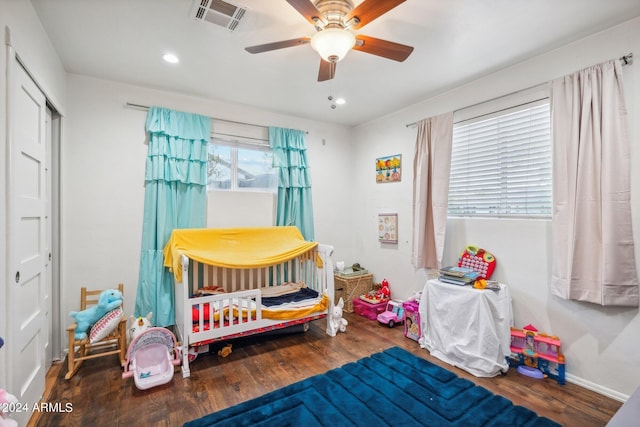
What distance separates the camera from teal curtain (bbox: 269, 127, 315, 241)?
12.4 feet

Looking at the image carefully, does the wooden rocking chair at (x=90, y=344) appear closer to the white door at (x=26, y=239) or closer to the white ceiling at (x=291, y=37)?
the white door at (x=26, y=239)

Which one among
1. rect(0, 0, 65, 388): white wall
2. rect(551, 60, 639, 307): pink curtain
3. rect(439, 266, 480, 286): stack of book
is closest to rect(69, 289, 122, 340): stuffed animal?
rect(0, 0, 65, 388): white wall

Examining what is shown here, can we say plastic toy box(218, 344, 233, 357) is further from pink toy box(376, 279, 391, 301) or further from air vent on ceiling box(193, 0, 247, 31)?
air vent on ceiling box(193, 0, 247, 31)

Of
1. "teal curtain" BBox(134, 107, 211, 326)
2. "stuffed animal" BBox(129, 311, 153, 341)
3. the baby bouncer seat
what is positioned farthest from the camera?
"teal curtain" BBox(134, 107, 211, 326)

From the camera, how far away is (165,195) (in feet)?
10.0

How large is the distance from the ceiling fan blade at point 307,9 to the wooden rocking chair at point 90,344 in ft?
8.91

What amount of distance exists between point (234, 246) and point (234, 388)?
55.0 inches

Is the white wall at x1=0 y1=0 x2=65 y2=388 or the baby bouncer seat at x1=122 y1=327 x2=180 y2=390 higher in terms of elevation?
the white wall at x1=0 y1=0 x2=65 y2=388

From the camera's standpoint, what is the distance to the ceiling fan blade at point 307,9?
58.7 inches

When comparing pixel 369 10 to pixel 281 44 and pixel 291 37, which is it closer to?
pixel 281 44

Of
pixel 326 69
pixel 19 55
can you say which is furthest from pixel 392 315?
pixel 19 55

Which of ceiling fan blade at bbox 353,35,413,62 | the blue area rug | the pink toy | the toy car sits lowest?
the blue area rug

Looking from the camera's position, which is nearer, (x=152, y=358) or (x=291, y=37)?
(x=291, y=37)

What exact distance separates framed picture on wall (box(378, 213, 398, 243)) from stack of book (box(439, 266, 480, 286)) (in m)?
1.07
